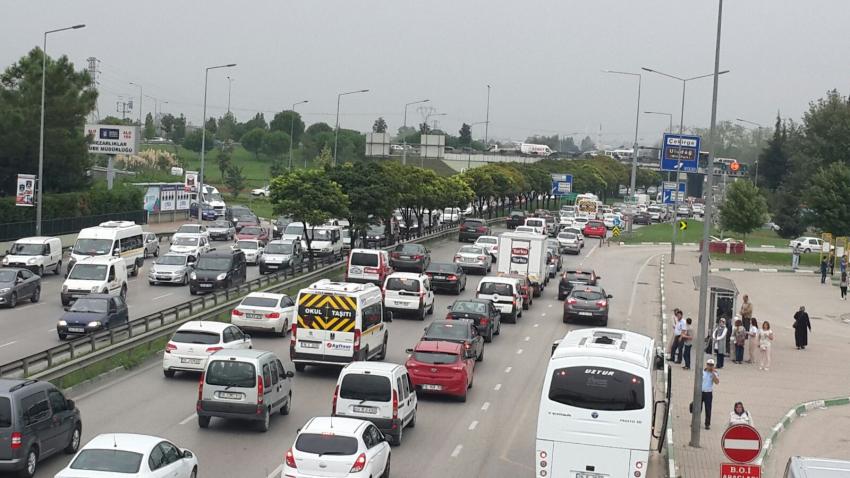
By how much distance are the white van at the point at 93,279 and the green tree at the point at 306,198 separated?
1373cm

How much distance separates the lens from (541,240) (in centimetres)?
4688

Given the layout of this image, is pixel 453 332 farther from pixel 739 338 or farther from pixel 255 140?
pixel 255 140

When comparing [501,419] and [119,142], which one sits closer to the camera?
[501,419]

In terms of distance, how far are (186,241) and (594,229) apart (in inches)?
1682

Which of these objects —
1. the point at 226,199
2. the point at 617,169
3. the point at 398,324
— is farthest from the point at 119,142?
the point at 617,169

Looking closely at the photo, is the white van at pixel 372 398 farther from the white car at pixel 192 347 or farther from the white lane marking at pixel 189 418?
the white car at pixel 192 347

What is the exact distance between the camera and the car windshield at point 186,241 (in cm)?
5105

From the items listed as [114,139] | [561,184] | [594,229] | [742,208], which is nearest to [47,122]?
[114,139]

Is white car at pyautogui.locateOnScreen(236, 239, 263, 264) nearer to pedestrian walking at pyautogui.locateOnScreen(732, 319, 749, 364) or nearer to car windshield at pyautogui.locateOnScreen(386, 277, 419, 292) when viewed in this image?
car windshield at pyautogui.locateOnScreen(386, 277, 419, 292)

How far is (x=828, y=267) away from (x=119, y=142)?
49.4m

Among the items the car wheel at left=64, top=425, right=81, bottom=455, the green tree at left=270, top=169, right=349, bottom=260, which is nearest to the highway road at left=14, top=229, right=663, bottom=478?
the car wheel at left=64, top=425, right=81, bottom=455

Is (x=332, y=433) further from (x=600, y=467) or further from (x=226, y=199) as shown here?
(x=226, y=199)

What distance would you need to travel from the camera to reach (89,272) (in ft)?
125

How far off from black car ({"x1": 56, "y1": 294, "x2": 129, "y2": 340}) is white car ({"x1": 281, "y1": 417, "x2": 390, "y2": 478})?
14.9 metres
